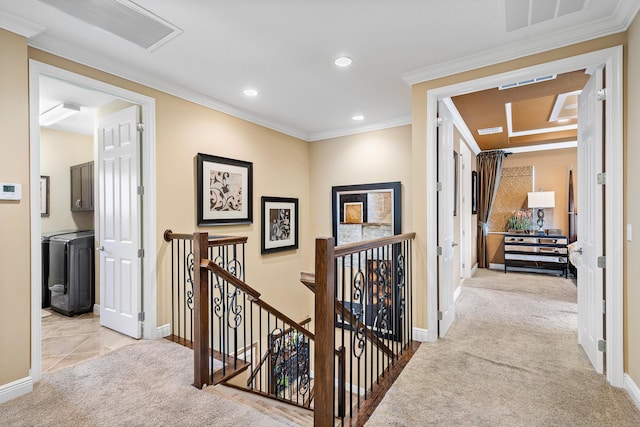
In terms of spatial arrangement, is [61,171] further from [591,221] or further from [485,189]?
[485,189]

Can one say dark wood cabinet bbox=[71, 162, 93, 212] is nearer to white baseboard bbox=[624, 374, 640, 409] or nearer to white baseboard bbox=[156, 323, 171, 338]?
white baseboard bbox=[156, 323, 171, 338]

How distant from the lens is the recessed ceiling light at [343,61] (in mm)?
2664

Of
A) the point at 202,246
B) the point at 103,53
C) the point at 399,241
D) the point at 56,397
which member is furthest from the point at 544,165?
the point at 56,397

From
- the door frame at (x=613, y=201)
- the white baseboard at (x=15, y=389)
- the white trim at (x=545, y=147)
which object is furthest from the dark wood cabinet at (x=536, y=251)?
the white baseboard at (x=15, y=389)

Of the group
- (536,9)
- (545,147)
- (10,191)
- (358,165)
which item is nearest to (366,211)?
(358,165)

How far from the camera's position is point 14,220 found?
2107 mm

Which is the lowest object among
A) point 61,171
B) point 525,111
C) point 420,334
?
point 420,334

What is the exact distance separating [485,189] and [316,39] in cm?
552

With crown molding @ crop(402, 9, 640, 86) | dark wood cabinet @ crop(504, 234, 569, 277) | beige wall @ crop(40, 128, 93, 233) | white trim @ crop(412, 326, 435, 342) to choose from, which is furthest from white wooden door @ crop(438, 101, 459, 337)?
beige wall @ crop(40, 128, 93, 233)

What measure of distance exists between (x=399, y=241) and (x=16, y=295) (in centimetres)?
280

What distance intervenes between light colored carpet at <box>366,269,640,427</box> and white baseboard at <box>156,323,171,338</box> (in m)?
2.27

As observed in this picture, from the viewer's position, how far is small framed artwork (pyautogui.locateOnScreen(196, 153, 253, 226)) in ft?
11.6

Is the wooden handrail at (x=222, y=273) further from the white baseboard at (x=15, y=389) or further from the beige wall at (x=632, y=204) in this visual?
the beige wall at (x=632, y=204)

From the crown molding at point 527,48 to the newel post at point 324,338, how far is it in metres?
2.11
